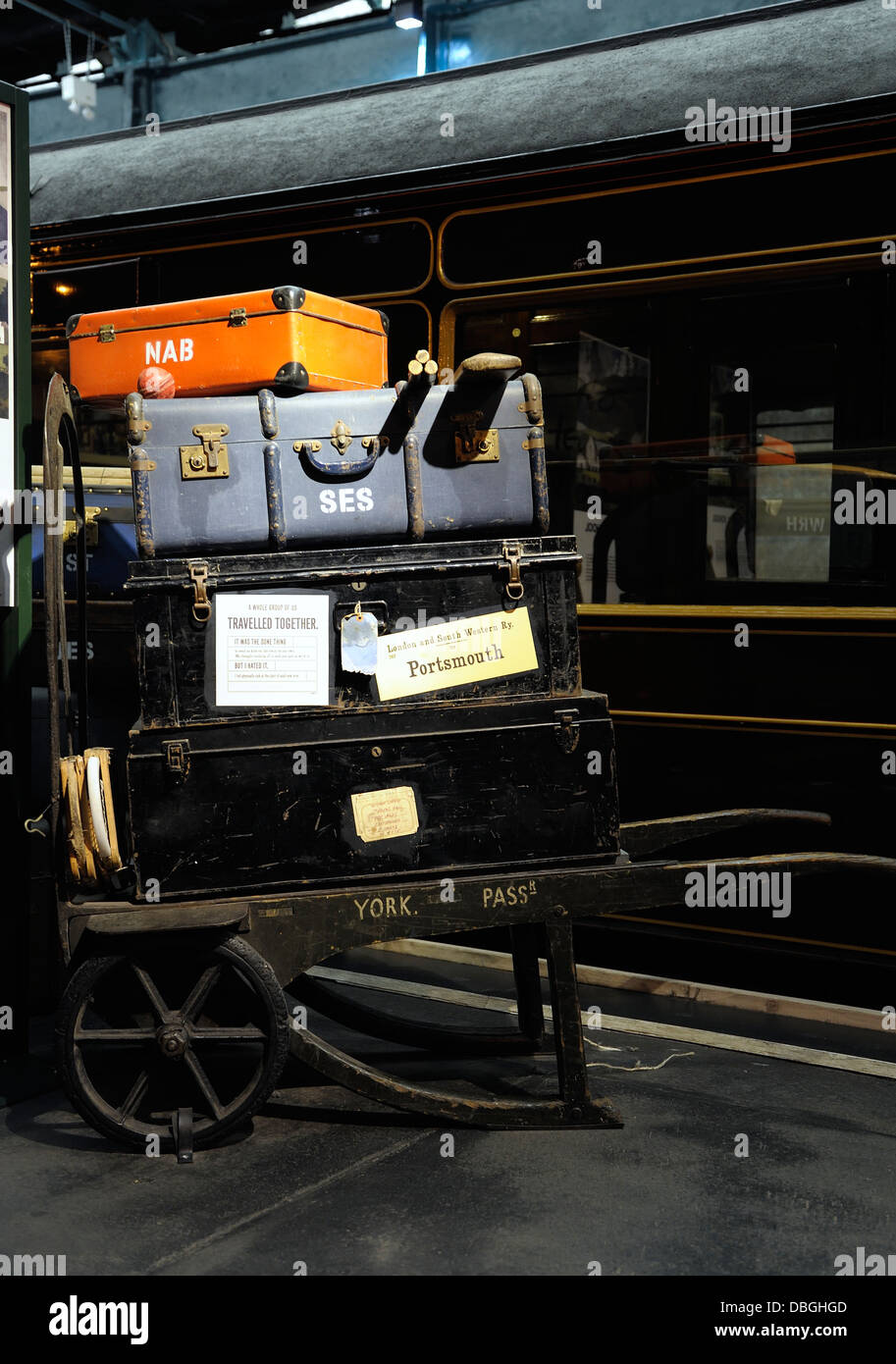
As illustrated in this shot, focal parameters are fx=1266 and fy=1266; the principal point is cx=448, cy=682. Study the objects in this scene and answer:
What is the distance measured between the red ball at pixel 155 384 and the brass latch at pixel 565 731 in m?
1.32

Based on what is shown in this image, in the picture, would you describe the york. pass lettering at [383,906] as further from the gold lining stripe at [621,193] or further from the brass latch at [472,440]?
the gold lining stripe at [621,193]

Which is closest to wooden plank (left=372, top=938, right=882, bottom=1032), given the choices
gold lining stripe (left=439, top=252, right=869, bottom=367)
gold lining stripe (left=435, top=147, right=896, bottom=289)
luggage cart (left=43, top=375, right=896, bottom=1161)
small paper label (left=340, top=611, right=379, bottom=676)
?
luggage cart (left=43, top=375, right=896, bottom=1161)

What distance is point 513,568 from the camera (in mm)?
3078

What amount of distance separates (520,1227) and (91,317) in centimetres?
278

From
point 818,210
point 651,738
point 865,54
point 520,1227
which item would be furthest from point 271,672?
point 865,54

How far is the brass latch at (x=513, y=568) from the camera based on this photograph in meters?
3.08

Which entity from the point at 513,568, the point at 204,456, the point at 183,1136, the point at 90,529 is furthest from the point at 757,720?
the point at 90,529

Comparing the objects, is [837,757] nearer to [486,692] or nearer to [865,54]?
[486,692]

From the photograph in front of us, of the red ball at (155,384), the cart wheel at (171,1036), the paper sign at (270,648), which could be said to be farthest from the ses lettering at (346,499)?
the cart wheel at (171,1036)

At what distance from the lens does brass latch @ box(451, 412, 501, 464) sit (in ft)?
10.0

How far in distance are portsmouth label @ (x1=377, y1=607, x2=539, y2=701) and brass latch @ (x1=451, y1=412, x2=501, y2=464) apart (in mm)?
384

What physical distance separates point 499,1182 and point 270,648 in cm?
136

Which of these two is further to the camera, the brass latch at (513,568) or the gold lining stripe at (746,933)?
the gold lining stripe at (746,933)

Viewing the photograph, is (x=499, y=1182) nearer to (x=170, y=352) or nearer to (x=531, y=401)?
(x=531, y=401)
